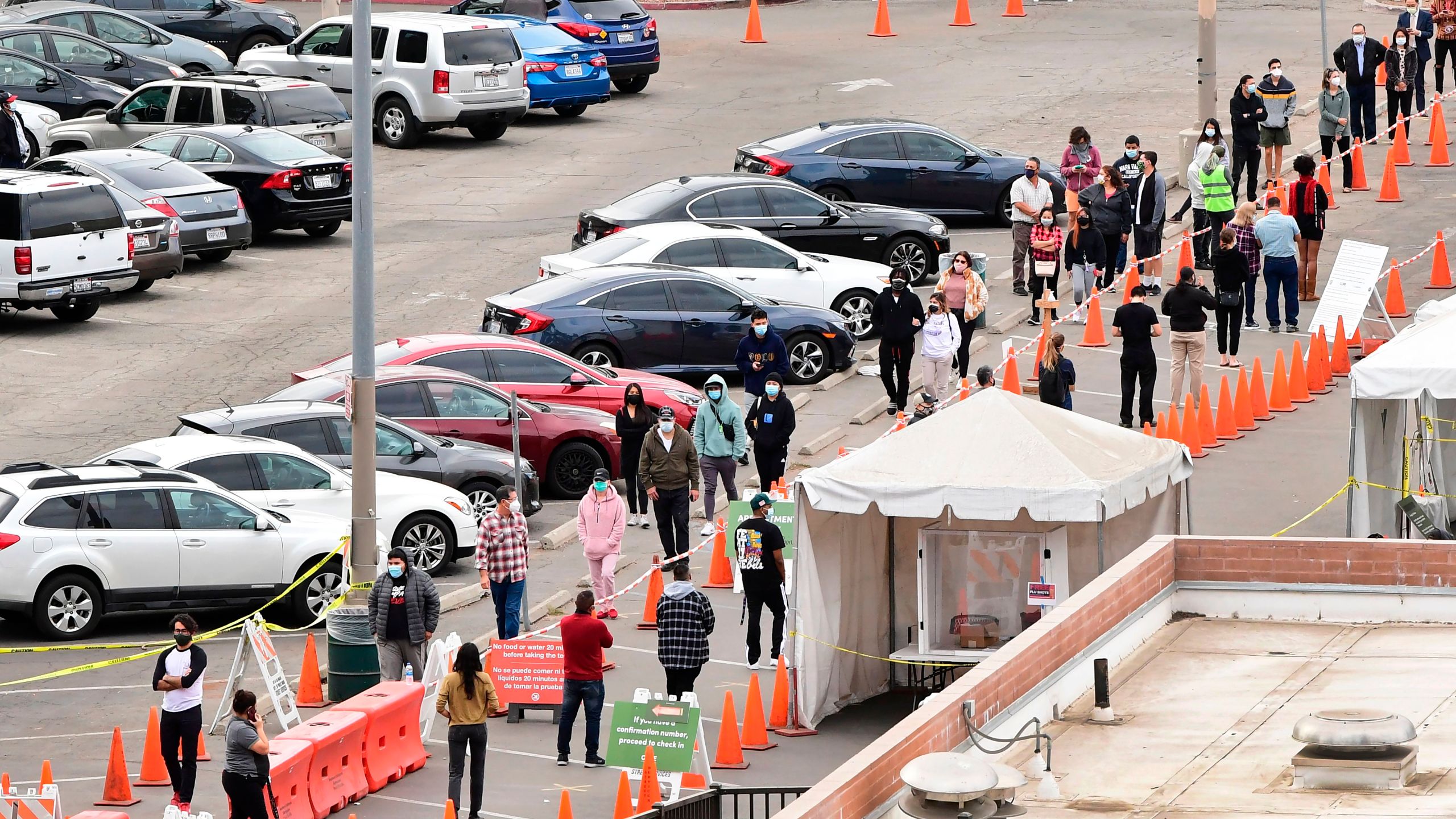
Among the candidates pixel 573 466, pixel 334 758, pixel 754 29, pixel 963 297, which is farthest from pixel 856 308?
pixel 754 29

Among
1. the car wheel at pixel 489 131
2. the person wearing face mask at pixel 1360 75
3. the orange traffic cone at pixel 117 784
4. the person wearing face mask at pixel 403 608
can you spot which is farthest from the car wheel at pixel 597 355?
the person wearing face mask at pixel 1360 75

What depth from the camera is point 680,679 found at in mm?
16625

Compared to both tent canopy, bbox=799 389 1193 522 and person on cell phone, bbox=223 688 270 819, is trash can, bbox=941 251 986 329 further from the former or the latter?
person on cell phone, bbox=223 688 270 819

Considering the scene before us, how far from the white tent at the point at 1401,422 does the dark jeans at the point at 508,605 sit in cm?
673

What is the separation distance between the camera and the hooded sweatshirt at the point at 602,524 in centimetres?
1909

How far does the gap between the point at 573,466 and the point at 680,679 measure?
21.4ft

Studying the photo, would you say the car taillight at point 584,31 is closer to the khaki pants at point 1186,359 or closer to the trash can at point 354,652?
the khaki pants at point 1186,359

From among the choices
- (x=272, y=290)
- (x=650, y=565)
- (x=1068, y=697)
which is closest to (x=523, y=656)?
(x=650, y=565)

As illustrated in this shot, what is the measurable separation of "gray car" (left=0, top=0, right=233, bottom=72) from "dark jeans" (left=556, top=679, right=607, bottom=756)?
24.5 m

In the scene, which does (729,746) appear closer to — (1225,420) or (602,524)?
(602,524)

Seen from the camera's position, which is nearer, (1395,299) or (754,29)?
(1395,299)

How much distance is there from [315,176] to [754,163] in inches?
229

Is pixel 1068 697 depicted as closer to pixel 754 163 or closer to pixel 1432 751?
pixel 1432 751

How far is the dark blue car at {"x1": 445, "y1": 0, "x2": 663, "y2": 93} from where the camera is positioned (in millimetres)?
38344
